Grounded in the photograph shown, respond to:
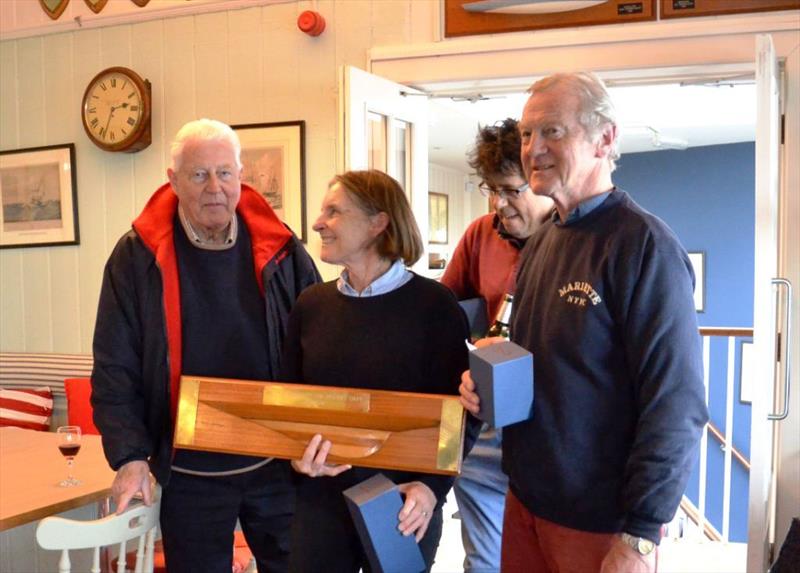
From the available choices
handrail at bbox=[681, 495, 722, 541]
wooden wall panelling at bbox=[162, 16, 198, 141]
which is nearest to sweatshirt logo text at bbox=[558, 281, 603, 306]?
wooden wall panelling at bbox=[162, 16, 198, 141]

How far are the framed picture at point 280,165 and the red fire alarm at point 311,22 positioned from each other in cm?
43

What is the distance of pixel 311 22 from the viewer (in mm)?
3619

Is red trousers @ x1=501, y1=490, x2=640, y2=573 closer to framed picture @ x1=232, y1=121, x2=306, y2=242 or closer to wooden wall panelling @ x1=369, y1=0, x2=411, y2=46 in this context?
framed picture @ x1=232, y1=121, x2=306, y2=242

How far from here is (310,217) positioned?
12.3ft

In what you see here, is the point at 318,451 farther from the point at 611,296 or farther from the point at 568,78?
the point at 568,78

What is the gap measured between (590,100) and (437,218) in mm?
7742

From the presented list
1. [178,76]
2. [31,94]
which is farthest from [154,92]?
[31,94]

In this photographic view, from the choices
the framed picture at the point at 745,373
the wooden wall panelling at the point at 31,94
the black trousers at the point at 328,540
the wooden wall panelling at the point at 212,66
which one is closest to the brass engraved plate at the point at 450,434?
the black trousers at the point at 328,540

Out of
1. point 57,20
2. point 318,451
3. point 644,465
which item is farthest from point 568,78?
point 57,20

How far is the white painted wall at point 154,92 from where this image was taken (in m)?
3.70

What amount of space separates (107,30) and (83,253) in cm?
121

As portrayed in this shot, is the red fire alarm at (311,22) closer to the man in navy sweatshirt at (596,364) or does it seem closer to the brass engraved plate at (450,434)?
the man in navy sweatshirt at (596,364)

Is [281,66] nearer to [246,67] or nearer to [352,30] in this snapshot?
[246,67]

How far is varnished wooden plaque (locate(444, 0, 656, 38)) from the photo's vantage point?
321cm
